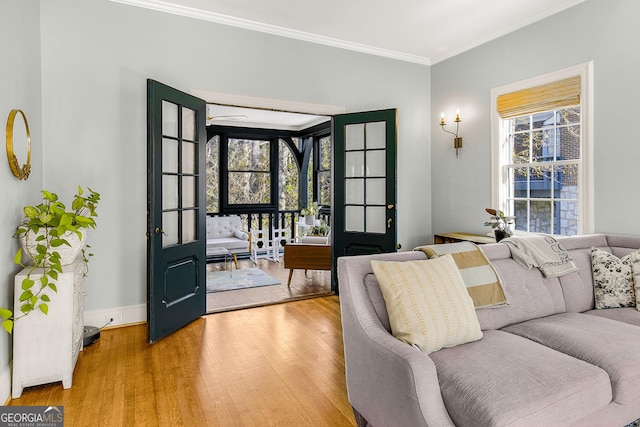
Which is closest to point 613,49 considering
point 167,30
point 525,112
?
point 525,112

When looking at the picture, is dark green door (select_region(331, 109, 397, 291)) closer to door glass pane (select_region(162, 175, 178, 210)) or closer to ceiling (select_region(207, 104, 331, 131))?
door glass pane (select_region(162, 175, 178, 210))

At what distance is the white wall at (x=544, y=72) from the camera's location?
312 centimetres

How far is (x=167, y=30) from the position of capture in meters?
3.55

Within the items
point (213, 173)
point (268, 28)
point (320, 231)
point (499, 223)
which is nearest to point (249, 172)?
point (213, 173)

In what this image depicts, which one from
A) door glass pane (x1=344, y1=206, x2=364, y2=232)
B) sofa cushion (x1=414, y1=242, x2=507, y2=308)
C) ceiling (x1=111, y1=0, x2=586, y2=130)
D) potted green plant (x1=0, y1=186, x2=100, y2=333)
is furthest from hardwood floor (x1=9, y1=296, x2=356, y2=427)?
ceiling (x1=111, y1=0, x2=586, y2=130)

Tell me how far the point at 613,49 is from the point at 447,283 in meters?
2.85

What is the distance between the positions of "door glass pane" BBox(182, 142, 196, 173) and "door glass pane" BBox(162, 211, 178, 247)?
435 mm

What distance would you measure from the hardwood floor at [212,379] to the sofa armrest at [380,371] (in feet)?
1.13

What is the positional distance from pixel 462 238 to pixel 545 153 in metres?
1.22

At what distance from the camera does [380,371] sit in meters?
1.66

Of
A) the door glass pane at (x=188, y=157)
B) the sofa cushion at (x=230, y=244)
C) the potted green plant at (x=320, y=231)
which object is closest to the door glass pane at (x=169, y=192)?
the door glass pane at (x=188, y=157)

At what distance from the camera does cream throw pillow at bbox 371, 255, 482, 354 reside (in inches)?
67.9

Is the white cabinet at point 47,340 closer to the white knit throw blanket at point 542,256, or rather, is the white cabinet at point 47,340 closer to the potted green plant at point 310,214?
the white knit throw blanket at point 542,256

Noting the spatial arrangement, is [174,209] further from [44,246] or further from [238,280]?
[238,280]
